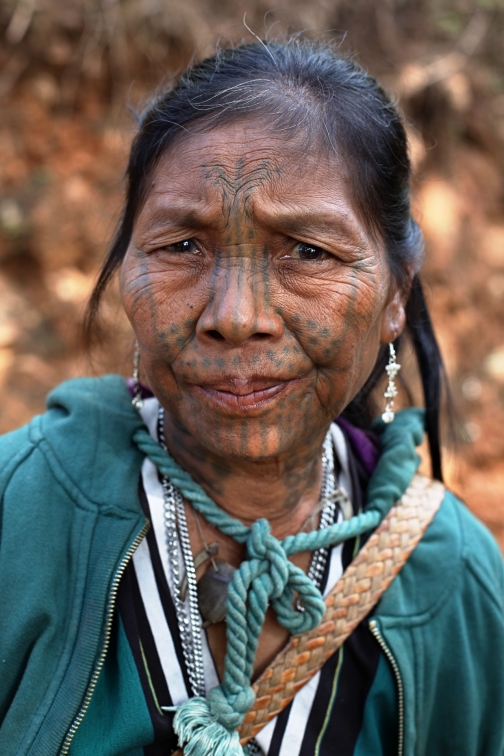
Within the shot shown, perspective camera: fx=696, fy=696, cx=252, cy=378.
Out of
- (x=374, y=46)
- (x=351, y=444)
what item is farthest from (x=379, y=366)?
(x=374, y=46)

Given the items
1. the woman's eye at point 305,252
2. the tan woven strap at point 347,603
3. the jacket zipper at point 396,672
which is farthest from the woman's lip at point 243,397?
the jacket zipper at point 396,672

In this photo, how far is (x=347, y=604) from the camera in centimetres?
176

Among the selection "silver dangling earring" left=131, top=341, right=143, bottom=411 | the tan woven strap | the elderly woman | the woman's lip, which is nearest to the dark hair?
the elderly woman

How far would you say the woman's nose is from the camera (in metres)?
1.41

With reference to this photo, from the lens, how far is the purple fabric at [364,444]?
2.08 m

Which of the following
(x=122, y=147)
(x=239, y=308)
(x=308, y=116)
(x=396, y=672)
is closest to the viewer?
(x=239, y=308)

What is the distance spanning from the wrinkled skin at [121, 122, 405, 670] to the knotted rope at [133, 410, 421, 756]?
0.24m

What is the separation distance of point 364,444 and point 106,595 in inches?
35.9

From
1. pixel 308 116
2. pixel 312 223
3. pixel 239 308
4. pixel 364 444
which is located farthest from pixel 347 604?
pixel 308 116

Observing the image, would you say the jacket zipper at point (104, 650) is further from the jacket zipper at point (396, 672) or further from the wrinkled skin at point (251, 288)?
the jacket zipper at point (396, 672)

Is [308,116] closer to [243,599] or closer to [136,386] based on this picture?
[136,386]

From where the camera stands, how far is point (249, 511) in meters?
1.81

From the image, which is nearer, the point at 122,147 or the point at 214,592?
the point at 214,592

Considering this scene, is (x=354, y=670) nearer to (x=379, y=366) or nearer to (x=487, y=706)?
(x=487, y=706)
